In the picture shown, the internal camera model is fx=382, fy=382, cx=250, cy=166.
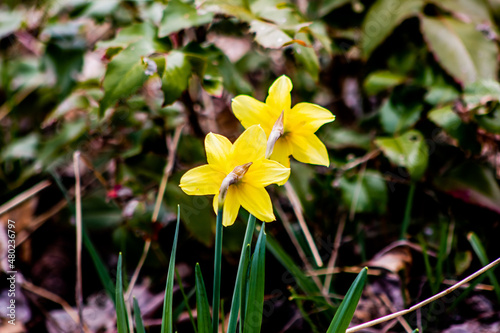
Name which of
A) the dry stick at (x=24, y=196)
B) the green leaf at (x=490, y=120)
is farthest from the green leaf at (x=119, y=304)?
the green leaf at (x=490, y=120)

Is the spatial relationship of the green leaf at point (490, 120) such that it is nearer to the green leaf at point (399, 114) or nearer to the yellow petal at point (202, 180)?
the green leaf at point (399, 114)

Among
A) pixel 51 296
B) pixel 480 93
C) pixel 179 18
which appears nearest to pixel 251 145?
pixel 179 18

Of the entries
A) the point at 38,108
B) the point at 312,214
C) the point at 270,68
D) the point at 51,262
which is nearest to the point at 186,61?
the point at 312,214

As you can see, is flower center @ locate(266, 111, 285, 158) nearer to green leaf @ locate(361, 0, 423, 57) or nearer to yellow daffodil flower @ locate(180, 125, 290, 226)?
yellow daffodil flower @ locate(180, 125, 290, 226)

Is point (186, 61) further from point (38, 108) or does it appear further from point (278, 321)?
point (38, 108)

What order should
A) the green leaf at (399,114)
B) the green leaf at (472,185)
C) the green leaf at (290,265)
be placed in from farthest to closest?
the green leaf at (399,114) → the green leaf at (472,185) → the green leaf at (290,265)

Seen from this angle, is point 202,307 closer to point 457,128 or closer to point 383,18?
point 457,128
